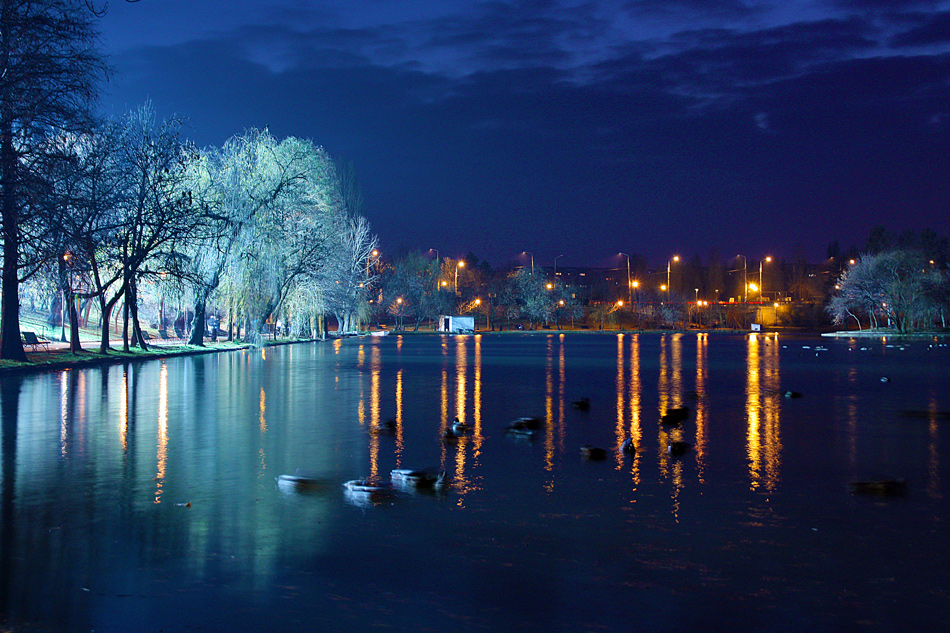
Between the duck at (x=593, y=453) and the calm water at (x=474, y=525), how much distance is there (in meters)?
0.29

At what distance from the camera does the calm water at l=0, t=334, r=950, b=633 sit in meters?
5.03

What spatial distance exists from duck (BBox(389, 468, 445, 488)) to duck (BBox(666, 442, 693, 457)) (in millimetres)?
3453

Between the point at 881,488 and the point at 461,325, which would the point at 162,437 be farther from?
the point at 461,325

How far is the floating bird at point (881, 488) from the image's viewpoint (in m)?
Answer: 8.45

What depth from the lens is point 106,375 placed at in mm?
26578

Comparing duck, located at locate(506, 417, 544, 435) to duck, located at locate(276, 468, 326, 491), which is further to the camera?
duck, located at locate(506, 417, 544, 435)

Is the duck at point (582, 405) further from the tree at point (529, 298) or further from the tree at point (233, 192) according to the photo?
the tree at point (529, 298)

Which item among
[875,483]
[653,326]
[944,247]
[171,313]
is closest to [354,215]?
[171,313]

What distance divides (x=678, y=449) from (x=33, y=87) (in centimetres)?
2111

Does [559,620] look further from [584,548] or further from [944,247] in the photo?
[944,247]

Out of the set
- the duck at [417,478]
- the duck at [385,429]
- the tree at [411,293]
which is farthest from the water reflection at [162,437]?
the tree at [411,293]

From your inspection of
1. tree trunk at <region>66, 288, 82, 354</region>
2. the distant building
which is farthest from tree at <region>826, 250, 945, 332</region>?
tree trunk at <region>66, 288, 82, 354</region>

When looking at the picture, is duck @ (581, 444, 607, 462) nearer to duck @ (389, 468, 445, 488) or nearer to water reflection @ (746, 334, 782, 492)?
water reflection @ (746, 334, 782, 492)

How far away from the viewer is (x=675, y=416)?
14.6 m
